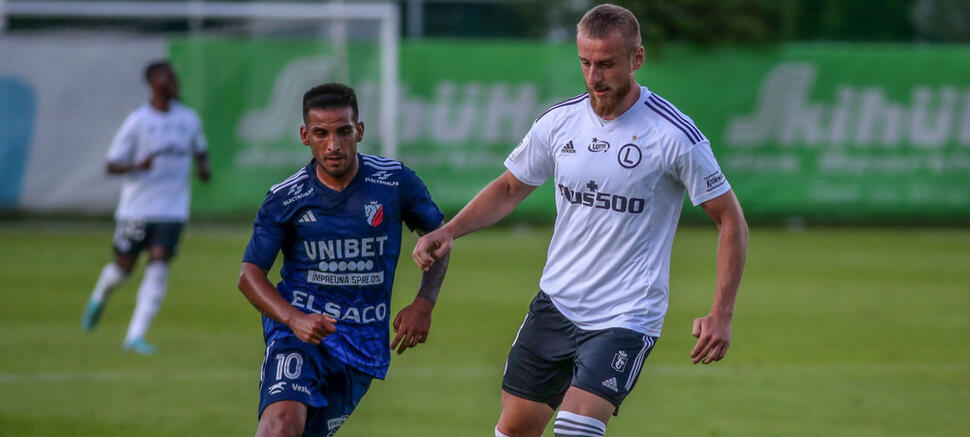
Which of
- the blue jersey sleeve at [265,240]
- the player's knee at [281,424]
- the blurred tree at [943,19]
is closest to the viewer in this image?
the player's knee at [281,424]

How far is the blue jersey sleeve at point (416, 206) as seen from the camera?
602cm

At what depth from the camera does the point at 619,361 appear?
563 centimetres

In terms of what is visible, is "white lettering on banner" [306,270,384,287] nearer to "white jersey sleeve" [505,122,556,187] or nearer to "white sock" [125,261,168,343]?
"white jersey sleeve" [505,122,556,187]

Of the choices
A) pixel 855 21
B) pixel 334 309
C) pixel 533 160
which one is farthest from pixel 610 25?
pixel 855 21

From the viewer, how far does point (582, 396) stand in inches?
219

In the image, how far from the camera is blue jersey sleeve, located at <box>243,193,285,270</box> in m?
5.72

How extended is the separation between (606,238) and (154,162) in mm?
6818

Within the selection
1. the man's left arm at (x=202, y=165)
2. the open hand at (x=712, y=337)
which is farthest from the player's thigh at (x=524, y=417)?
the man's left arm at (x=202, y=165)

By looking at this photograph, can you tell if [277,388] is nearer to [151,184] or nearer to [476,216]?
[476,216]

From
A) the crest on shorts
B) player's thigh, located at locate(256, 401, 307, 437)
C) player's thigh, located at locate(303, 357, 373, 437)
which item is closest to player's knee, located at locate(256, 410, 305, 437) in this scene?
player's thigh, located at locate(256, 401, 307, 437)

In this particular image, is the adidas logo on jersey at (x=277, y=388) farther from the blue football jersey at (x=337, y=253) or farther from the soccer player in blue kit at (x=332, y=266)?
the blue football jersey at (x=337, y=253)

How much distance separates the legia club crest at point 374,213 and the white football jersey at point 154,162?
20.2 feet

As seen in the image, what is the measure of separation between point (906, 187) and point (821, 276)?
7.17m

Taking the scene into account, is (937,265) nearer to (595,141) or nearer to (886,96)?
(886,96)
